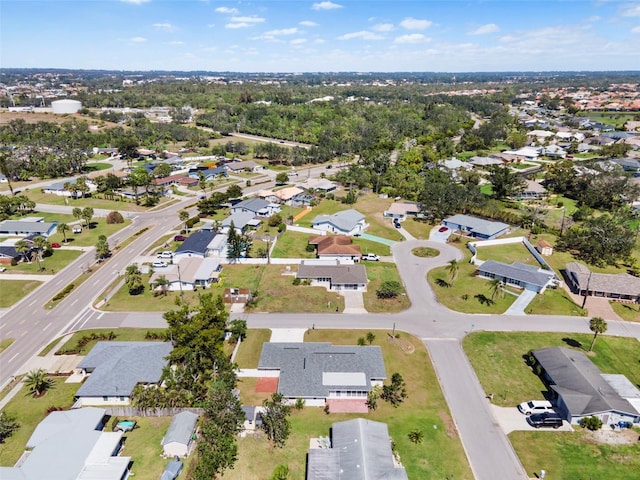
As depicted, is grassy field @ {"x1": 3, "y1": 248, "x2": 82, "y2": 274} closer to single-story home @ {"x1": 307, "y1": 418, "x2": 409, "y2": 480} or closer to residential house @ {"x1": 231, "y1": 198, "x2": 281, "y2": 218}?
residential house @ {"x1": 231, "y1": 198, "x2": 281, "y2": 218}

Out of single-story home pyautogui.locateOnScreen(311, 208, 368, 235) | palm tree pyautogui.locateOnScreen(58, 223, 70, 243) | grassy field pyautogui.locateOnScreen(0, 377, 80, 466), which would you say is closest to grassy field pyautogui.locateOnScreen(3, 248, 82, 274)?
palm tree pyautogui.locateOnScreen(58, 223, 70, 243)

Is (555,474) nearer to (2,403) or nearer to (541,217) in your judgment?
(2,403)

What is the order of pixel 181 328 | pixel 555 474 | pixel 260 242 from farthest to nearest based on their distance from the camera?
pixel 260 242 < pixel 181 328 < pixel 555 474

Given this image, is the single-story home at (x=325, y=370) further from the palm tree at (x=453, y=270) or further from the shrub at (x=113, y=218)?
the shrub at (x=113, y=218)

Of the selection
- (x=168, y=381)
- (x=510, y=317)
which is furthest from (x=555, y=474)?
(x=168, y=381)

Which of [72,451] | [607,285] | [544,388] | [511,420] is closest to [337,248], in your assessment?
[544,388]

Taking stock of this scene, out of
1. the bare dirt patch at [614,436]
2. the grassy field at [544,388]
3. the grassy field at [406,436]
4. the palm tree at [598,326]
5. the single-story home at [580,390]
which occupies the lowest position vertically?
the bare dirt patch at [614,436]

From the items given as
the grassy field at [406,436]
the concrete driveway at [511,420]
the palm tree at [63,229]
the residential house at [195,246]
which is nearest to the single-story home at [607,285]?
the concrete driveway at [511,420]
